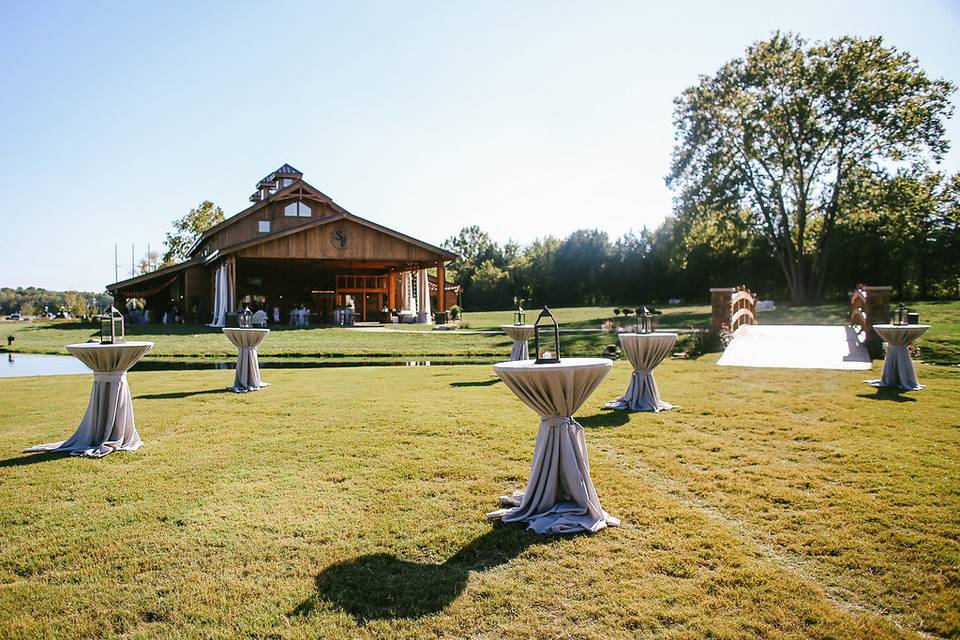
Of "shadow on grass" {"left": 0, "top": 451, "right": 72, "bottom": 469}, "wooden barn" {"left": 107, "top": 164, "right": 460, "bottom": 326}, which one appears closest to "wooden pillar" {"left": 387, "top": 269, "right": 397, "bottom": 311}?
"wooden barn" {"left": 107, "top": 164, "right": 460, "bottom": 326}

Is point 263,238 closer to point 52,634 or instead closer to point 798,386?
point 798,386

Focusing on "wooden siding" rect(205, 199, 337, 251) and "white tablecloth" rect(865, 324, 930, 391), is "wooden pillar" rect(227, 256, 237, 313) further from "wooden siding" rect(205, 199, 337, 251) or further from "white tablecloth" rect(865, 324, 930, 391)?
"white tablecloth" rect(865, 324, 930, 391)

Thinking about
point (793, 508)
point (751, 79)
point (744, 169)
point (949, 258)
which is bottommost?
point (793, 508)

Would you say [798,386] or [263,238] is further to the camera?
[263,238]

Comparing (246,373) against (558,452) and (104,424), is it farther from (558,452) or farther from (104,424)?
(558,452)

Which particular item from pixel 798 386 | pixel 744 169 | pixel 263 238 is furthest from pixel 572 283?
pixel 798 386

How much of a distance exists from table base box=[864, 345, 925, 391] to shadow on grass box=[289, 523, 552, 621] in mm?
8612

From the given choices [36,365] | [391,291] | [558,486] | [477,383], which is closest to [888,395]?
[477,383]

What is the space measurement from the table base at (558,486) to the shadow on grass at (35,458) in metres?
4.64

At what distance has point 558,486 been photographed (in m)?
4.45

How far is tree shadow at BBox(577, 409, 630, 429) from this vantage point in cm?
750

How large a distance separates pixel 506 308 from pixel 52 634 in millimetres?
51136

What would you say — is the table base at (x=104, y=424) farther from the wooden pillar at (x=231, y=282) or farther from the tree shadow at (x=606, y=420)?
the wooden pillar at (x=231, y=282)

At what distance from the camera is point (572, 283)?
5328 centimetres
